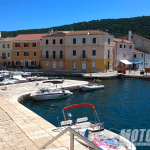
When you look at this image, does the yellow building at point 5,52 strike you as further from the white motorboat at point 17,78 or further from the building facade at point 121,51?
the building facade at point 121,51

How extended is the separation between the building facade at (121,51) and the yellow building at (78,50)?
2733mm

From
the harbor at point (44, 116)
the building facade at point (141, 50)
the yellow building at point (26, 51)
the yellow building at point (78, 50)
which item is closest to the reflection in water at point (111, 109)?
the harbor at point (44, 116)

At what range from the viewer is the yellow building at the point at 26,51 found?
186 feet

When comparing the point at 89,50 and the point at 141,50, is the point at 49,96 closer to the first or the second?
the point at 89,50

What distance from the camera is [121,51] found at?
186 feet

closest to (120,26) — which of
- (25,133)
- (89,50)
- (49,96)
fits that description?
(89,50)

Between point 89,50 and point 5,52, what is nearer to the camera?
point 89,50

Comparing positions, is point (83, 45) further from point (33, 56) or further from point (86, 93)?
point (86, 93)

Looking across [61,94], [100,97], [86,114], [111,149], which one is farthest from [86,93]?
[111,149]

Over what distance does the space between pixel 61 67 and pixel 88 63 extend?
25.3 ft

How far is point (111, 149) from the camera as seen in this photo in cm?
971

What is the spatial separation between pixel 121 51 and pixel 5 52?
3471 centimetres

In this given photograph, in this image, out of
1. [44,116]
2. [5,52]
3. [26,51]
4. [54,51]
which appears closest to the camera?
[44,116]

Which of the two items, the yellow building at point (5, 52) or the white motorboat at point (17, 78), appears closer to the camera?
the white motorboat at point (17, 78)
